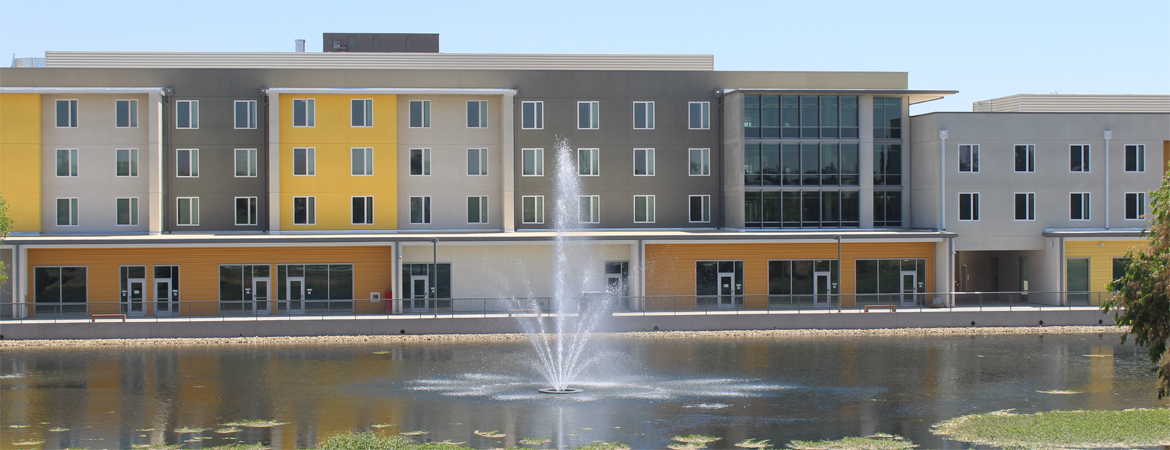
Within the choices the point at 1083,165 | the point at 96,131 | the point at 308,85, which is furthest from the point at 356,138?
the point at 1083,165

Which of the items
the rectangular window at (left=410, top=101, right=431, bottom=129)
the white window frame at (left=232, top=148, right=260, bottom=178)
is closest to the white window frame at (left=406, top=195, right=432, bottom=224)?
the rectangular window at (left=410, top=101, right=431, bottom=129)

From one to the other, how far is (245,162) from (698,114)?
21.7 m

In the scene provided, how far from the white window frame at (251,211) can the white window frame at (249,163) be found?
1086 millimetres

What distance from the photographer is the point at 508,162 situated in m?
48.5

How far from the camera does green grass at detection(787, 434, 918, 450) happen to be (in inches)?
849

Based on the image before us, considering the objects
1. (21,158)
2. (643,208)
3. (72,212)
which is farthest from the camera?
(643,208)

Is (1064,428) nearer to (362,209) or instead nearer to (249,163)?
(362,209)

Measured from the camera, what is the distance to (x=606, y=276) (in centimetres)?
4703

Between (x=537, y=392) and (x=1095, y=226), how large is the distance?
32.4 meters

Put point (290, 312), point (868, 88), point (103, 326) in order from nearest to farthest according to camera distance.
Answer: point (103, 326), point (290, 312), point (868, 88)

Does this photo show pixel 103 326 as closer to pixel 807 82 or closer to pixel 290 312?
pixel 290 312

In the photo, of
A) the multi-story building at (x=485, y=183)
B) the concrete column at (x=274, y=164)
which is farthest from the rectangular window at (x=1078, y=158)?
the concrete column at (x=274, y=164)

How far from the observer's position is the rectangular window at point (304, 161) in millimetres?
47656

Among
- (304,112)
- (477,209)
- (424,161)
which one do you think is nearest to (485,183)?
(477,209)
